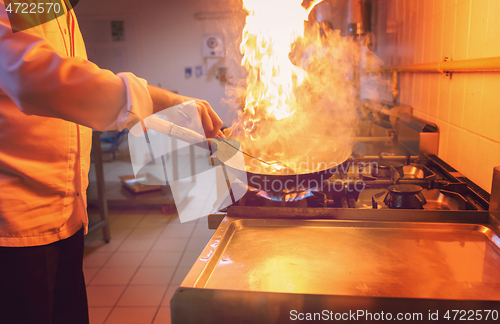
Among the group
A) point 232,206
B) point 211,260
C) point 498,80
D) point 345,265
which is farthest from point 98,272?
point 498,80

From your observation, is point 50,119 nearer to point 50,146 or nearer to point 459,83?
point 50,146

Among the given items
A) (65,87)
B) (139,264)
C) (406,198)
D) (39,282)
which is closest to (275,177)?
(406,198)

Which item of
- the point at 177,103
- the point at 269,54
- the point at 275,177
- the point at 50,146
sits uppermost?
the point at 269,54

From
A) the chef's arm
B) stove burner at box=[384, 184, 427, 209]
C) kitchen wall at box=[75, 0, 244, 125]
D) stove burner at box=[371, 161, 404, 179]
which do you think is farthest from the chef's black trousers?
kitchen wall at box=[75, 0, 244, 125]

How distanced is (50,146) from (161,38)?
5483 mm

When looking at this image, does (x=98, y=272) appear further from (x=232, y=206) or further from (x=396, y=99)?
(x=396, y=99)

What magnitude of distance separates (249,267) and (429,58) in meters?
1.61

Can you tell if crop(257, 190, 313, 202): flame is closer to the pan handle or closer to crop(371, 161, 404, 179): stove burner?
the pan handle

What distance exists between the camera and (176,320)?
712mm

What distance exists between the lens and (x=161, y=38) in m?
6.07

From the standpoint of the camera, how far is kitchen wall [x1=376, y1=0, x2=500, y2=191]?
1.23m

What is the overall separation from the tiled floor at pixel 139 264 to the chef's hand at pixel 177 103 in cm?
146

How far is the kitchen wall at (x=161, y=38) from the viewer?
5.93 metres

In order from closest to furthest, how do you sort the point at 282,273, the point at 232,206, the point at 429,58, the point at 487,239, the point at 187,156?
the point at 282,273, the point at 487,239, the point at 232,206, the point at 429,58, the point at 187,156
